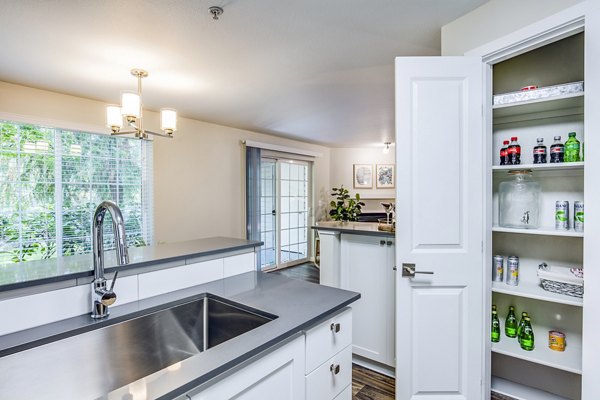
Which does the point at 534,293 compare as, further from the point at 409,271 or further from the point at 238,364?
the point at 238,364

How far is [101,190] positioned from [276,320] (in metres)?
3.22

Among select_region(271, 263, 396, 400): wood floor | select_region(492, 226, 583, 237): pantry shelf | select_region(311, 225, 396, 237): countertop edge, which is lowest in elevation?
select_region(271, 263, 396, 400): wood floor

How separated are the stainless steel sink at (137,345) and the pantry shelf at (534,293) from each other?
141 centimetres

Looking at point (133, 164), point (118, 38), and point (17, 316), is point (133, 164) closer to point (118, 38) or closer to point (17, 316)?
point (118, 38)

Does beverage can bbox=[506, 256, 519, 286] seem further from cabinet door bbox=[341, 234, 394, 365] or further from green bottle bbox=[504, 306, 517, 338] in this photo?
cabinet door bbox=[341, 234, 394, 365]

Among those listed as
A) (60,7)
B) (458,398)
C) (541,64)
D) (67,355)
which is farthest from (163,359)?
(541,64)

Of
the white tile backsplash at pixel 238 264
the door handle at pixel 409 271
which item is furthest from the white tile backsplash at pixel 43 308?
the door handle at pixel 409 271

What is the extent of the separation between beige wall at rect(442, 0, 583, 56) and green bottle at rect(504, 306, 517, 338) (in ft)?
5.18

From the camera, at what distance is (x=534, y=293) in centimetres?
167

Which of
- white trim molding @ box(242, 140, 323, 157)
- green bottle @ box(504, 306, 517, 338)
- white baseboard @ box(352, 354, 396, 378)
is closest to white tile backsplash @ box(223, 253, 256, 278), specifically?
white baseboard @ box(352, 354, 396, 378)

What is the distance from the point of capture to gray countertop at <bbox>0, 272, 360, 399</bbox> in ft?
2.41

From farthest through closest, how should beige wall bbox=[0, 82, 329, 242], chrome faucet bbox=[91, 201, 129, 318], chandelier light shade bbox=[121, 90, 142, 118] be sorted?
beige wall bbox=[0, 82, 329, 242] → chandelier light shade bbox=[121, 90, 142, 118] → chrome faucet bbox=[91, 201, 129, 318]

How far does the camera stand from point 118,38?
2033mm

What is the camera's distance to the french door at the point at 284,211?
5.42 m
